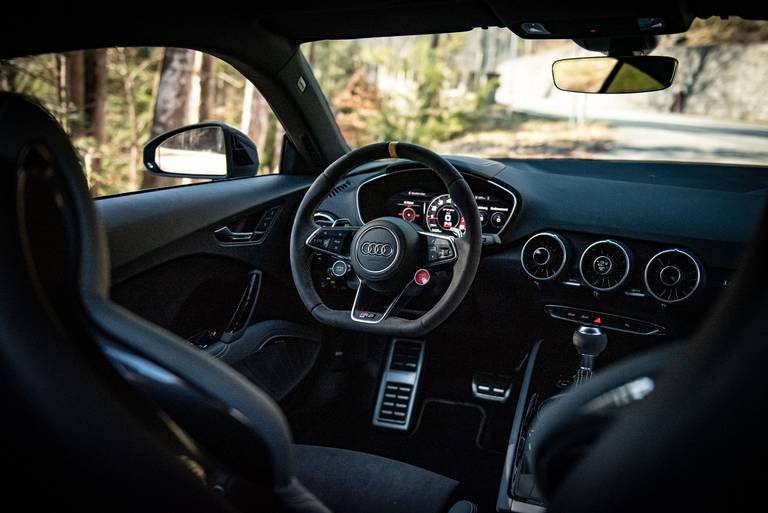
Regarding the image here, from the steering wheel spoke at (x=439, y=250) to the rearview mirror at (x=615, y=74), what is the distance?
3.11 feet

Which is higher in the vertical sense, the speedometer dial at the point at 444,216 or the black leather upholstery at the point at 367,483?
the speedometer dial at the point at 444,216

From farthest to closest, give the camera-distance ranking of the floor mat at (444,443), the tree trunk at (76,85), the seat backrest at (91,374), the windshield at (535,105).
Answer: the windshield at (535,105) < the tree trunk at (76,85) < the floor mat at (444,443) < the seat backrest at (91,374)

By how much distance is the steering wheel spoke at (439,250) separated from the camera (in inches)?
110

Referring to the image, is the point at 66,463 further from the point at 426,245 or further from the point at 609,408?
the point at 426,245

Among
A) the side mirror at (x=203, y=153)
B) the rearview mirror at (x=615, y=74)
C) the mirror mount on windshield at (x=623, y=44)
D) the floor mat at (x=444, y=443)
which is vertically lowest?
the floor mat at (x=444, y=443)

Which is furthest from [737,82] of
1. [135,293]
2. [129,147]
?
[135,293]

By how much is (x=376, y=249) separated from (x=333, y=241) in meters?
0.26

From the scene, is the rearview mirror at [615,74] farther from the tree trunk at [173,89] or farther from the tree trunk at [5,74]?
the tree trunk at [173,89]

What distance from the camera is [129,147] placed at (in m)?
13.2

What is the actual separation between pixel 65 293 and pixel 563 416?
→ 0.76m

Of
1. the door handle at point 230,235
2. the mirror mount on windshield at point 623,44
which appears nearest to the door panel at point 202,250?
the door handle at point 230,235

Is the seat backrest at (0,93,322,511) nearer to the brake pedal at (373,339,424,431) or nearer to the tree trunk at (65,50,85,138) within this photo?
the brake pedal at (373,339,424,431)

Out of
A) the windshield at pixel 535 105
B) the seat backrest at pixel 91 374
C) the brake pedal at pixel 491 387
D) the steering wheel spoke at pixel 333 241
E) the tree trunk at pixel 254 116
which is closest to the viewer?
the seat backrest at pixel 91 374

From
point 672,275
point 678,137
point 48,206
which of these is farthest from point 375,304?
point 678,137
